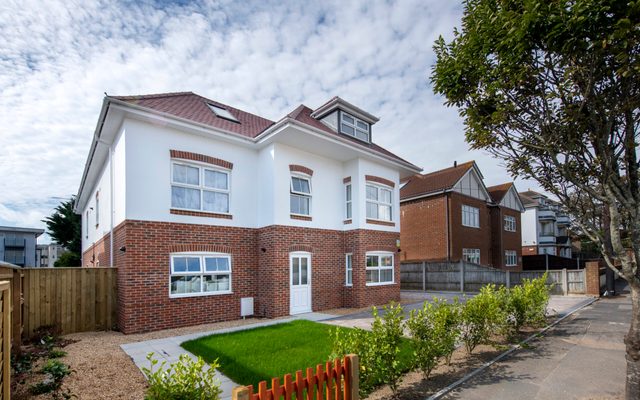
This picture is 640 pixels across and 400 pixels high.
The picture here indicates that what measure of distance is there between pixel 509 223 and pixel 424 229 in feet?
37.3

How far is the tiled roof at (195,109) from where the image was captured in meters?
10.7

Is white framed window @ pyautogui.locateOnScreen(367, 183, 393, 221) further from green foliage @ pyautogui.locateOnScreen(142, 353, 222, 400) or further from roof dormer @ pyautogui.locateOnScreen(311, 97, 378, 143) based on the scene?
green foliage @ pyautogui.locateOnScreen(142, 353, 222, 400)

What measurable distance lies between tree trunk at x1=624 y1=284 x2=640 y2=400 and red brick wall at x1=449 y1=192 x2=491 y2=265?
65.9ft

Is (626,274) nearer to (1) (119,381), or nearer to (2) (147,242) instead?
(1) (119,381)

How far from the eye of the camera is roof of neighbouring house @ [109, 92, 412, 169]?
10.8 meters

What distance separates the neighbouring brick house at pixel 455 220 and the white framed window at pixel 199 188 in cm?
1348

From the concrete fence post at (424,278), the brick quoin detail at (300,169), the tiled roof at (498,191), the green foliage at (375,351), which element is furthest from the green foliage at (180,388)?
the tiled roof at (498,191)

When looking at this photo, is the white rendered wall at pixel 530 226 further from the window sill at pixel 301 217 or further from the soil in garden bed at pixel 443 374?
the soil in garden bed at pixel 443 374

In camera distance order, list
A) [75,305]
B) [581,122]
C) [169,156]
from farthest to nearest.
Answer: [169,156] → [75,305] → [581,122]

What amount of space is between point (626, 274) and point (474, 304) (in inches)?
102

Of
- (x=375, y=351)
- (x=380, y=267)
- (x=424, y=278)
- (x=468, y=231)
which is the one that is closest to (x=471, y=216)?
(x=468, y=231)

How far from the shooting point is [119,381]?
18.5 ft

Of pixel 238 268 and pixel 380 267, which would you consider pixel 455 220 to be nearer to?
pixel 380 267

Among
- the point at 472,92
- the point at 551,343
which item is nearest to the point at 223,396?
the point at 472,92
